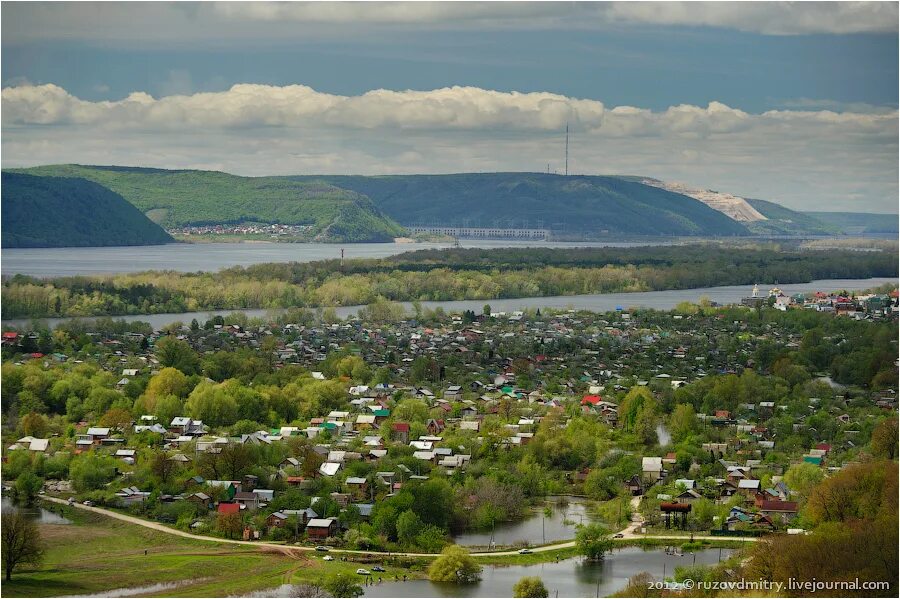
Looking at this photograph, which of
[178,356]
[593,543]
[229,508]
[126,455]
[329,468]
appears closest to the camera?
[593,543]

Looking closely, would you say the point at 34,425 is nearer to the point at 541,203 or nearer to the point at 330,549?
the point at 330,549

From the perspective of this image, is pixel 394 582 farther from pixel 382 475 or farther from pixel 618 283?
pixel 618 283

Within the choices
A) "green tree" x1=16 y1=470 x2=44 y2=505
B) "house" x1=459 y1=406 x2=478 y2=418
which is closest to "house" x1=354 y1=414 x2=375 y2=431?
"house" x1=459 y1=406 x2=478 y2=418

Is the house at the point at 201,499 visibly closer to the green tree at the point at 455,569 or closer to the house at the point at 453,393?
the green tree at the point at 455,569

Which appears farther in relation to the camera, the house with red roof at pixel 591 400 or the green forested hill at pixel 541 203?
the green forested hill at pixel 541 203

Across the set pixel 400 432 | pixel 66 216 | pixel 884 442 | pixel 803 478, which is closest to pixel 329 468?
pixel 400 432

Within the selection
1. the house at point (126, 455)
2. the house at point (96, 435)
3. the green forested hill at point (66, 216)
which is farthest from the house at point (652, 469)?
the green forested hill at point (66, 216)

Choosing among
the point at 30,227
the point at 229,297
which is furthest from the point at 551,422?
the point at 30,227

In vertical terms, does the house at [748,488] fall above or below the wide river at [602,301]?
below
